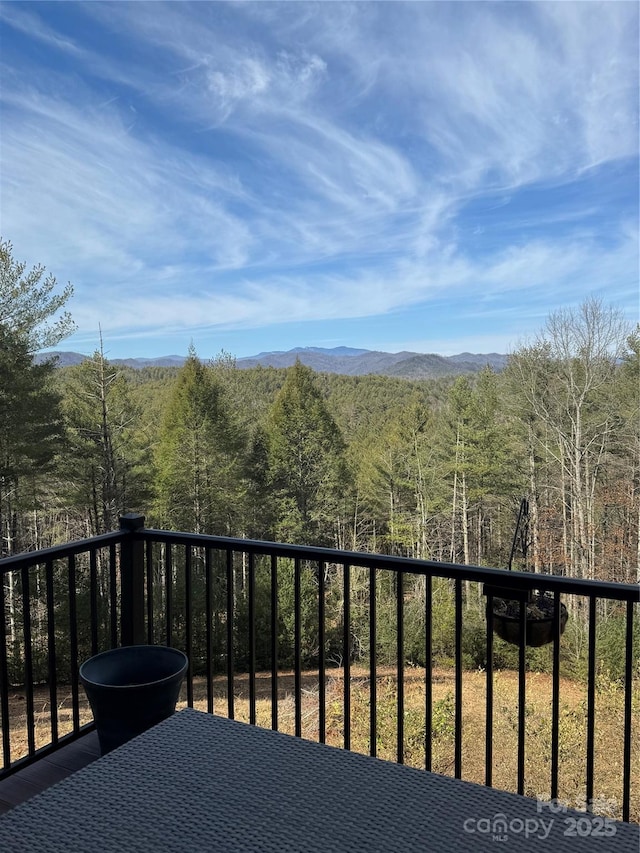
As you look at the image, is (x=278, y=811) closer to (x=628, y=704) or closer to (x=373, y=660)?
(x=373, y=660)

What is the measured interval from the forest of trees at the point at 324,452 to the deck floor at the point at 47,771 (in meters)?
8.84

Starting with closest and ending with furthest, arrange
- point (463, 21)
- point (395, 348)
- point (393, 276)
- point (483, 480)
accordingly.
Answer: point (463, 21) < point (483, 480) < point (393, 276) < point (395, 348)

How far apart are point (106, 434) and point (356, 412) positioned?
11626mm

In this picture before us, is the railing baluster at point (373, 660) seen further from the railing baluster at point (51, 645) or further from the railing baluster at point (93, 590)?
the railing baluster at point (51, 645)

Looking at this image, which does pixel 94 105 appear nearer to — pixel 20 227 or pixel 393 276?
pixel 20 227

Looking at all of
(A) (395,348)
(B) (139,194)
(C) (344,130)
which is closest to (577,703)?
(C) (344,130)

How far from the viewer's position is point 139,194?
441 inches

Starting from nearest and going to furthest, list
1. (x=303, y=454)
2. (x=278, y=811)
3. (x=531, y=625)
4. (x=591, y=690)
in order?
(x=278, y=811) < (x=591, y=690) < (x=531, y=625) < (x=303, y=454)

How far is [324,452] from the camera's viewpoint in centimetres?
1739

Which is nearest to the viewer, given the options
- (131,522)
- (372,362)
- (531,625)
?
(131,522)

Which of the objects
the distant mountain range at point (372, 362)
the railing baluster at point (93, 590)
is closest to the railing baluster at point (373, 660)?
the railing baluster at point (93, 590)

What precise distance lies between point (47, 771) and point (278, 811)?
1.56m

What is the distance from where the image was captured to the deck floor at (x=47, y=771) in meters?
1.99

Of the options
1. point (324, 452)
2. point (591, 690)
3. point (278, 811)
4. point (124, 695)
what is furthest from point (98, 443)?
point (278, 811)
